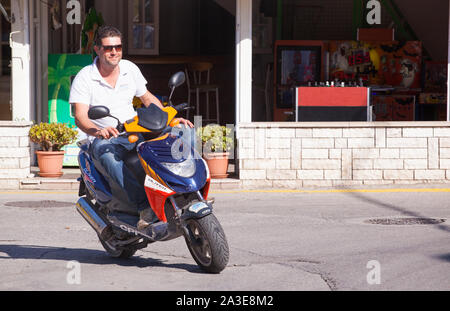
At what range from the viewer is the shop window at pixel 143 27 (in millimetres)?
20547

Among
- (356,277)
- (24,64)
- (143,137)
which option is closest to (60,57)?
(24,64)

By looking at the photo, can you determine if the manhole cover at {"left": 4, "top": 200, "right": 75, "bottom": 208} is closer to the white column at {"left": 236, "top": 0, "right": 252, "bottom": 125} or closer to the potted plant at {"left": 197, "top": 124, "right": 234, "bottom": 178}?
the potted plant at {"left": 197, "top": 124, "right": 234, "bottom": 178}

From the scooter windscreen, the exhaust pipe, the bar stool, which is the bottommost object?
the exhaust pipe

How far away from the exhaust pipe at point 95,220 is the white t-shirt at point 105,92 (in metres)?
0.71

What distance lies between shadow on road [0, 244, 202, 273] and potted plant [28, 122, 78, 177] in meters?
5.10

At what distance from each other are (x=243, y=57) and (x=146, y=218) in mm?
7274

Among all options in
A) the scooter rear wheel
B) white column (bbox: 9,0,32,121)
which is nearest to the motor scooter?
the scooter rear wheel

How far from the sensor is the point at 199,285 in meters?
6.34

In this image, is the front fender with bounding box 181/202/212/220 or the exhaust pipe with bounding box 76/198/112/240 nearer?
the front fender with bounding box 181/202/212/220

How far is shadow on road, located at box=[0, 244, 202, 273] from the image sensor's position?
23.9 ft

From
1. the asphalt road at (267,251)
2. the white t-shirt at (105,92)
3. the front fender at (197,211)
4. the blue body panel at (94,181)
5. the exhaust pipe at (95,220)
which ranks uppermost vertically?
the white t-shirt at (105,92)

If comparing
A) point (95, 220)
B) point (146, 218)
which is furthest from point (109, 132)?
point (95, 220)

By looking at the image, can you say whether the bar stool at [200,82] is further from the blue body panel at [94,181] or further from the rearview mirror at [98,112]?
the rearview mirror at [98,112]

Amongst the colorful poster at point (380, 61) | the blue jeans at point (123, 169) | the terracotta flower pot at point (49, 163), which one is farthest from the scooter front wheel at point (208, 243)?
the colorful poster at point (380, 61)
